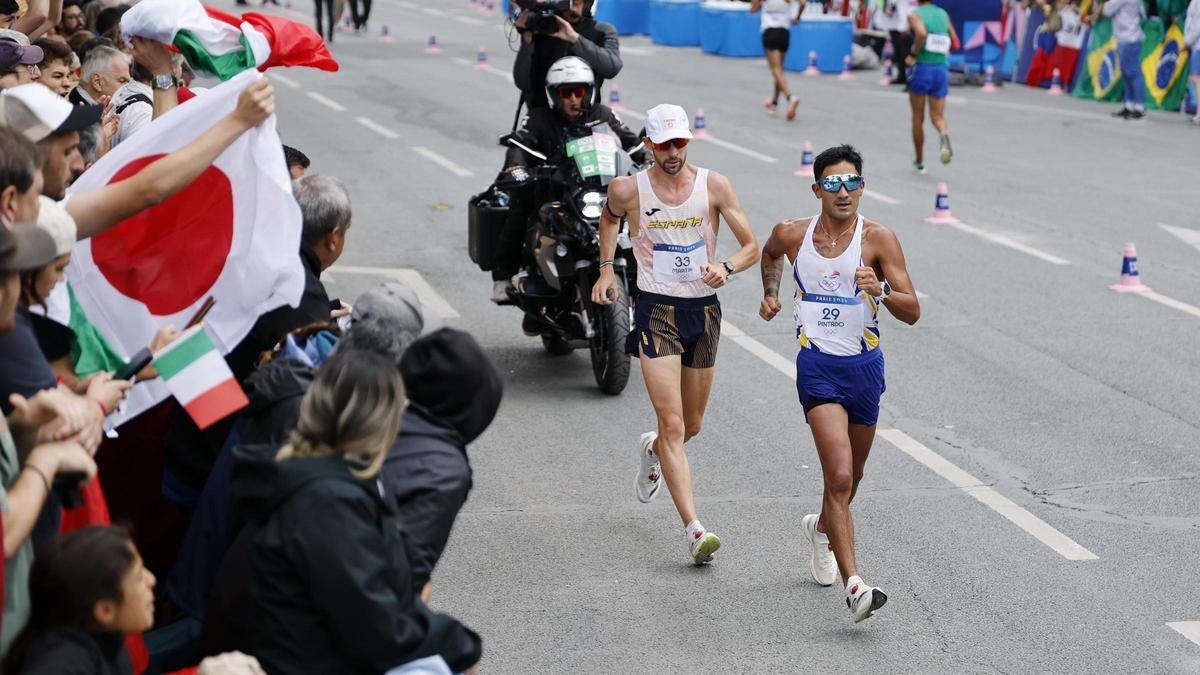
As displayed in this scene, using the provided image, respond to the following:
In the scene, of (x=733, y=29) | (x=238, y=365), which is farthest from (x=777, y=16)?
(x=238, y=365)

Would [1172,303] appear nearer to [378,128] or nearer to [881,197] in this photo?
[881,197]

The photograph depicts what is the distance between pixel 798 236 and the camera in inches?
290

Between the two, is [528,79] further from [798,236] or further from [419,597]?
[419,597]

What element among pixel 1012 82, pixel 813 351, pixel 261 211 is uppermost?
pixel 261 211

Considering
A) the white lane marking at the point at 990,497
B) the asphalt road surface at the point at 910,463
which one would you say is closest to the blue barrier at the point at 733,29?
the asphalt road surface at the point at 910,463

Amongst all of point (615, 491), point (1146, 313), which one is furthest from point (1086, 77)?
point (615, 491)

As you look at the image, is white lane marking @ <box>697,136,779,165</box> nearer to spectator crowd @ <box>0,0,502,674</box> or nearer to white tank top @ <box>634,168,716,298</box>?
white tank top @ <box>634,168,716,298</box>

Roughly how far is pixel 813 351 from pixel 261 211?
274 centimetres

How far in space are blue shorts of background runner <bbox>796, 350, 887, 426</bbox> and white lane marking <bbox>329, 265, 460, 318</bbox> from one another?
521cm

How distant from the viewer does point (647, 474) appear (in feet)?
26.7

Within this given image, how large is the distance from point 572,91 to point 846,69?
1899 centimetres

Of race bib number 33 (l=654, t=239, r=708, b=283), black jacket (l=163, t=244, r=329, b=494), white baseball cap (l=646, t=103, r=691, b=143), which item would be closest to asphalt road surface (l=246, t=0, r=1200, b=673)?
race bib number 33 (l=654, t=239, r=708, b=283)

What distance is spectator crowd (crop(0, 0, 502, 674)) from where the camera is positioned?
3.80 metres

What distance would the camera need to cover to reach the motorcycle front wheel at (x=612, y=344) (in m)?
9.75
